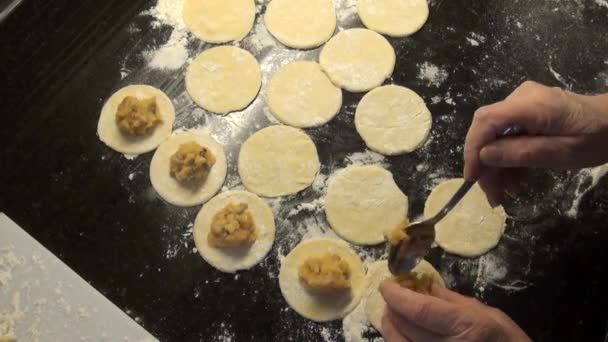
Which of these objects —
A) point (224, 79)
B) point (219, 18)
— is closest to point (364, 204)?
point (224, 79)

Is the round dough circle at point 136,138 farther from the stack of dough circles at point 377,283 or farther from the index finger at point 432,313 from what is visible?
the index finger at point 432,313

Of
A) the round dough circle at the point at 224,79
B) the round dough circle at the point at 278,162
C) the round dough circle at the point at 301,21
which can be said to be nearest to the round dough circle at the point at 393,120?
the round dough circle at the point at 278,162

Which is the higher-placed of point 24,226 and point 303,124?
point 303,124

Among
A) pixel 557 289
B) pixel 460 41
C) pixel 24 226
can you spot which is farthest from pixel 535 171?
pixel 24 226

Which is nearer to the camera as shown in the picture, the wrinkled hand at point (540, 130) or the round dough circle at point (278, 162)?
the wrinkled hand at point (540, 130)

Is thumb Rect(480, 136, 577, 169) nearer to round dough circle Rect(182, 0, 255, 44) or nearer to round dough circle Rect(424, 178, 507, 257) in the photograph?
round dough circle Rect(424, 178, 507, 257)

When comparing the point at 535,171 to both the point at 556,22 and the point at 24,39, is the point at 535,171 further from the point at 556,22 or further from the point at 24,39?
the point at 24,39
